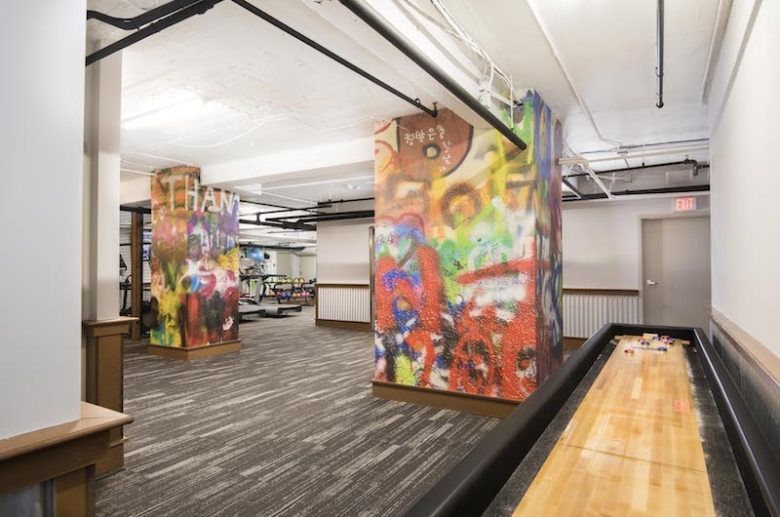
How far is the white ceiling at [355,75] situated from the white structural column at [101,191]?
1.04 ft

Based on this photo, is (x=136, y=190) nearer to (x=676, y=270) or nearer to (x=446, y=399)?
(x=446, y=399)

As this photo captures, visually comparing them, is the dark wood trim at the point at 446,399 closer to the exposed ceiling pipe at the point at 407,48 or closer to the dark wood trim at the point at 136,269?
the exposed ceiling pipe at the point at 407,48

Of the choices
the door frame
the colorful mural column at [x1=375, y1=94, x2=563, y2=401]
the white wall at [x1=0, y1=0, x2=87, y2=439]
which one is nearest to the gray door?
the door frame

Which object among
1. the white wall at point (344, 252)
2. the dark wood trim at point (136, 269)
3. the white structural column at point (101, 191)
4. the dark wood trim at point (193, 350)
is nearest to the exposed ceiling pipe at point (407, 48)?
the white structural column at point (101, 191)

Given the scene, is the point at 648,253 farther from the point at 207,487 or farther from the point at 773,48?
the point at 207,487

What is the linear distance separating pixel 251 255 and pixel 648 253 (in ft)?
51.8

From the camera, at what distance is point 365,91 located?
382 cm

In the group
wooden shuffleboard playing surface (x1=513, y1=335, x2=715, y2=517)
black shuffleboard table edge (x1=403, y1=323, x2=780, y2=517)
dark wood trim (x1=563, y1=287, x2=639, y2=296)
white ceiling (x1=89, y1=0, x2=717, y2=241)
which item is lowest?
wooden shuffleboard playing surface (x1=513, y1=335, x2=715, y2=517)

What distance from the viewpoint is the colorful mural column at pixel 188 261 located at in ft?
21.0

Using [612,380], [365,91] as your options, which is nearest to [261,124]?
[365,91]

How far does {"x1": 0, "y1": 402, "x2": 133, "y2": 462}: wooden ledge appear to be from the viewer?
125cm

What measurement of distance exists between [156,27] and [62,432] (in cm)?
217

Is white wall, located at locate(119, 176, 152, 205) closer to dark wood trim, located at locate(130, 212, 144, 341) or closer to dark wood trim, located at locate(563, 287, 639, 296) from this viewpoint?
dark wood trim, located at locate(130, 212, 144, 341)

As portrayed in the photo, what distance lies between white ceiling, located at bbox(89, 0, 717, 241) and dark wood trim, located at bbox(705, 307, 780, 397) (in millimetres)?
1830
